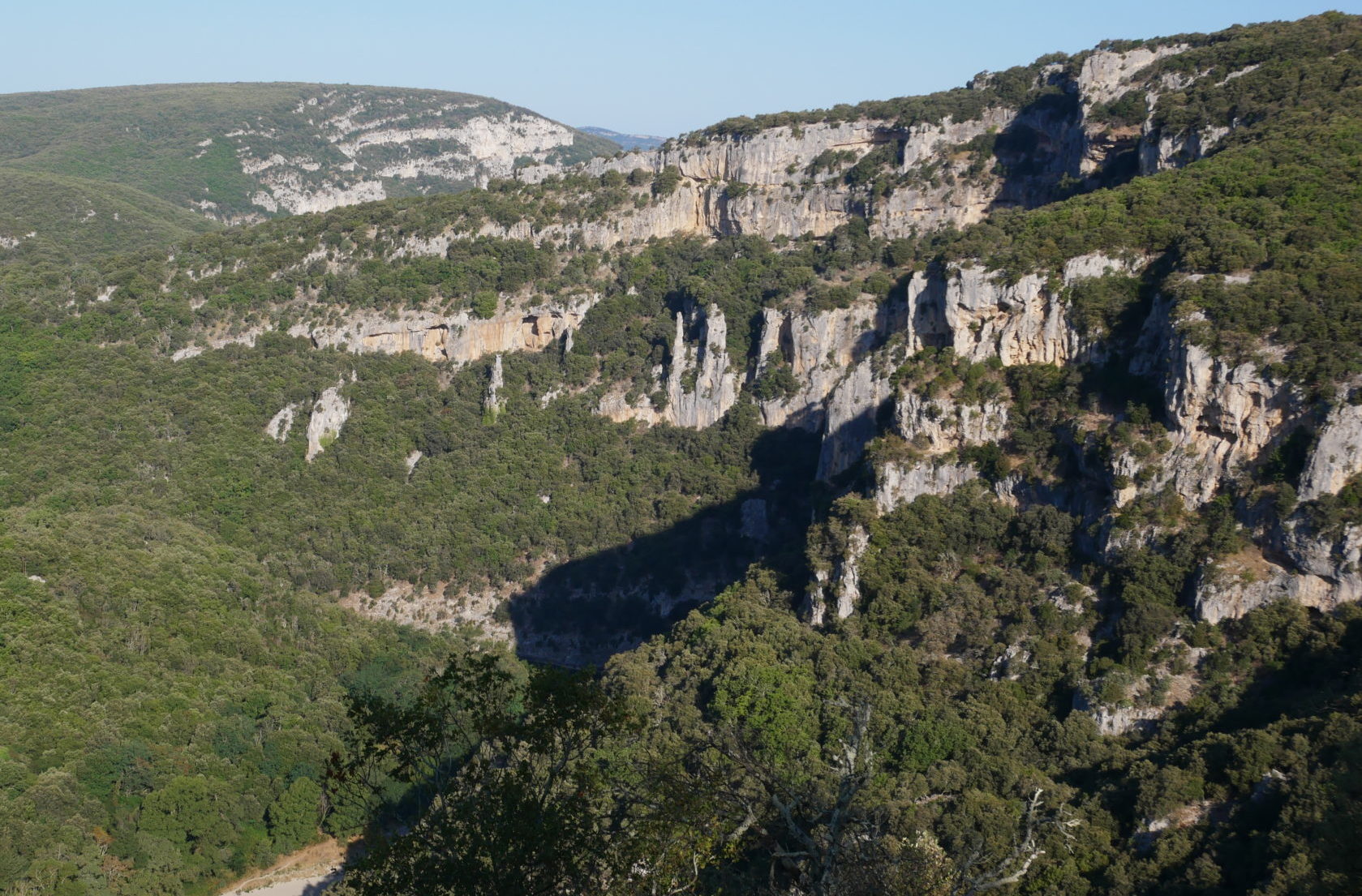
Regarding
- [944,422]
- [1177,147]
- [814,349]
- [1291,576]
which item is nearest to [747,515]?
[814,349]

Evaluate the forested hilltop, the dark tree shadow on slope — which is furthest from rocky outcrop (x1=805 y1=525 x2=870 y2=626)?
the dark tree shadow on slope

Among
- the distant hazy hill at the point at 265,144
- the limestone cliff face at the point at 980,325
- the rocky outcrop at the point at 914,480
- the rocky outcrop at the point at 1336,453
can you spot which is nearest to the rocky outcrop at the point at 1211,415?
the rocky outcrop at the point at 1336,453

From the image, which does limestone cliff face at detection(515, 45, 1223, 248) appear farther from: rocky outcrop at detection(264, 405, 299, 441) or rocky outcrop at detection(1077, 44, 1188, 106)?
rocky outcrop at detection(264, 405, 299, 441)

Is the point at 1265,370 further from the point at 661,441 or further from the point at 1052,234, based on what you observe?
the point at 661,441

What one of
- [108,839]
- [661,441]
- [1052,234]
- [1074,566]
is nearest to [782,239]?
[661,441]

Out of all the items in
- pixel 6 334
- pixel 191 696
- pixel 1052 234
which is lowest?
pixel 191 696

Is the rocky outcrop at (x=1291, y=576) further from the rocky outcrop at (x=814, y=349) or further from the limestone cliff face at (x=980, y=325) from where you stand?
the rocky outcrop at (x=814, y=349)

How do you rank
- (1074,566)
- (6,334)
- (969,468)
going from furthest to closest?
(6,334) < (969,468) < (1074,566)
